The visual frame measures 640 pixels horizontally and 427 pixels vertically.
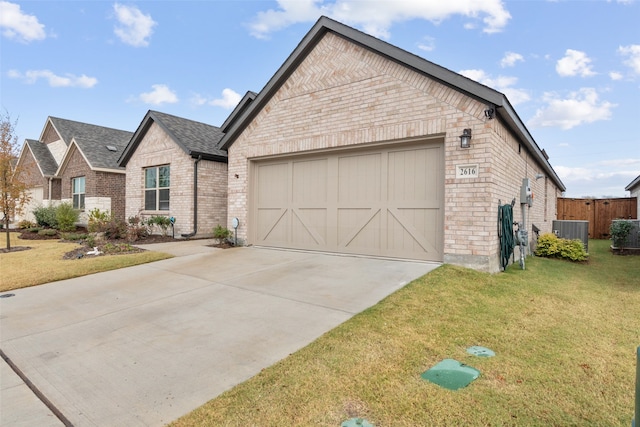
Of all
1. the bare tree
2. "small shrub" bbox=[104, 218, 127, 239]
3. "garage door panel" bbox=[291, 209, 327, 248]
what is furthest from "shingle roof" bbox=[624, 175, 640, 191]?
the bare tree

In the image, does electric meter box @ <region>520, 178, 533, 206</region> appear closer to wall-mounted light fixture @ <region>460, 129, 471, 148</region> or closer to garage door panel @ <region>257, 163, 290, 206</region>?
wall-mounted light fixture @ <region>460, 129, 471, 148</region>

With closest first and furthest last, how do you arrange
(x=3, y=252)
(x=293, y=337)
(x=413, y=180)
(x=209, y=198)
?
(x=293, y=337), (x=413, y=180), (x=3, y=252), (x=209, y=198)

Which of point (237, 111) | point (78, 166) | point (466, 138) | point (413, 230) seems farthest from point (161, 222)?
point (466, 138)

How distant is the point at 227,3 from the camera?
952 centimetres

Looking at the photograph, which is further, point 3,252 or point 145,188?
point 145,188

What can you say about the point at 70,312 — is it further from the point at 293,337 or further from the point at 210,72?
the point at 210,72

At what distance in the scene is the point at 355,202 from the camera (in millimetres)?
8297

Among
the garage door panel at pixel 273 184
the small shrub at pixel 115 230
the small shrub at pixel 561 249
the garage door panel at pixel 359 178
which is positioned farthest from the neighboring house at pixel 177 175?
the small shrub at pixel 561 249

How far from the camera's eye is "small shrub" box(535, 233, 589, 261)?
30.6 feet

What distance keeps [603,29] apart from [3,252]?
20019mm

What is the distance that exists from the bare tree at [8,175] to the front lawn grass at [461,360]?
46.0 ft

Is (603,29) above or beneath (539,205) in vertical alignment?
above

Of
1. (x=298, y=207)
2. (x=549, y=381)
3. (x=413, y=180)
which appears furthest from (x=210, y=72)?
(x=549, y=381)

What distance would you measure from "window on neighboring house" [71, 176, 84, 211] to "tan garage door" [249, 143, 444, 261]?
14.3 meters
